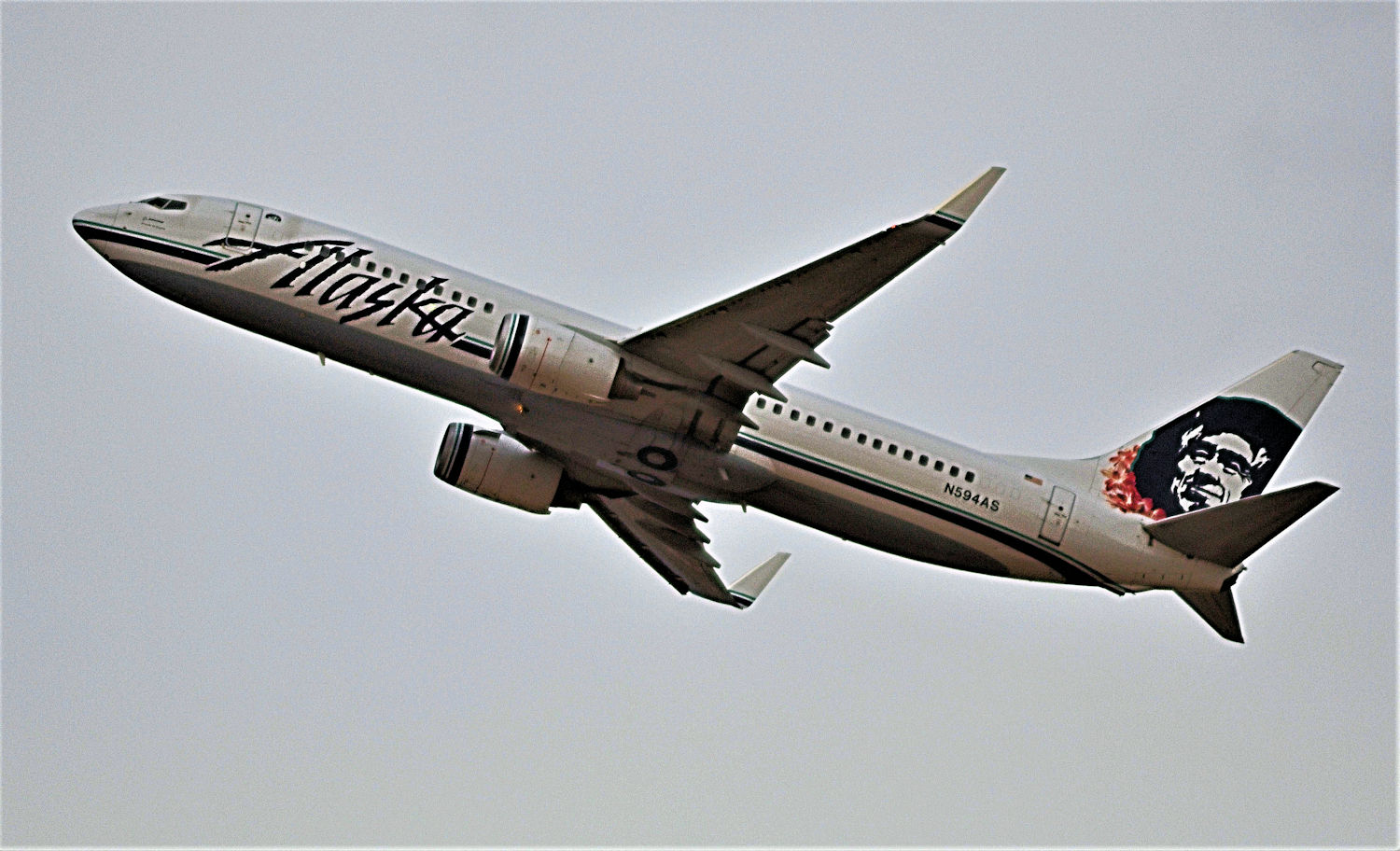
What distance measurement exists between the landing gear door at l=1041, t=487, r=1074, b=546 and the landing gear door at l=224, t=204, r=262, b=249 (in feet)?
60.3

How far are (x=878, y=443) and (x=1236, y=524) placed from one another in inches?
304

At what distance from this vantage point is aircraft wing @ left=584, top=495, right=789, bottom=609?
41156mm

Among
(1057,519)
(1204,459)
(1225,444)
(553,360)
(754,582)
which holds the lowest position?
(754,582)

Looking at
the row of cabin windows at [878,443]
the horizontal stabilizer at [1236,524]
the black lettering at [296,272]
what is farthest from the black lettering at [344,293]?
the horizontal stabilizer at [1236,524]

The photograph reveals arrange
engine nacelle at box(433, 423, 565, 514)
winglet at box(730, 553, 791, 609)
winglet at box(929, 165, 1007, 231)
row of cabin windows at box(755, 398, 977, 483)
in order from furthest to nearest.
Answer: winglet at box(730, 553, 791, 609), engine nacelle at box(433, 423, 565, 514), row of cabin windows at box(755, 398, 977, 483), winglet at box(929, 165, 1007, 231)

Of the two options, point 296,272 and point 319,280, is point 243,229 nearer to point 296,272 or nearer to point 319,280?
point 296,272

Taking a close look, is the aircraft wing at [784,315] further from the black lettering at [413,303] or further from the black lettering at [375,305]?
the black lettering at [375,305]

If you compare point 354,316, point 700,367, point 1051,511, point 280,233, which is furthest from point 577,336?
point 1051,511

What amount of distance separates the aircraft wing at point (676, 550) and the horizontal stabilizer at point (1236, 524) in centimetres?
1119

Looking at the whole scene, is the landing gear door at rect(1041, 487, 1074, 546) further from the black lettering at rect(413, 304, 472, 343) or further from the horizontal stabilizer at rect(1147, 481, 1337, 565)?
the black lettering at rect(413, 304, 472, 343)

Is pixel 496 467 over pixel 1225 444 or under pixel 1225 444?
under

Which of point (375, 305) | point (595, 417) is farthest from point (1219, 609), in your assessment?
point (375, 305)

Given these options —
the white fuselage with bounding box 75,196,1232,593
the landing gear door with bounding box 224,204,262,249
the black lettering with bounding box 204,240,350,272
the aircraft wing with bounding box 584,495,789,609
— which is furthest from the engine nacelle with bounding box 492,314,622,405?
the aircraft wing with bounding box 584,495,789,609

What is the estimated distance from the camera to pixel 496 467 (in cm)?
3875
